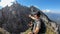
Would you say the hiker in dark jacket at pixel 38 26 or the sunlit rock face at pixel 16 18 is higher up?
the sunlit rock face at pixel 16 18

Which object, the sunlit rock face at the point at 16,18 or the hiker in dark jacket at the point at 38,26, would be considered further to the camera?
the sunlit rock face at the point at 16,18

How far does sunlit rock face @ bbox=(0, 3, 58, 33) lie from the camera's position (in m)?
9.00

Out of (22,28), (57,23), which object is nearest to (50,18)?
(57,23)

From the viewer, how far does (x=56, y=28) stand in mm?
9031

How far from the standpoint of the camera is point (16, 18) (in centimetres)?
952

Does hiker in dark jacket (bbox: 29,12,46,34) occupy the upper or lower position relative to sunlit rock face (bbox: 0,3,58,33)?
lower

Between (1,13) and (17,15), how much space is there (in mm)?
807

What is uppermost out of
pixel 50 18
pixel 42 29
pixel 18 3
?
pixel 18 3

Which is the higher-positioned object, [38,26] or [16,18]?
[16,18]

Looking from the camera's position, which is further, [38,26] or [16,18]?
[16,18]

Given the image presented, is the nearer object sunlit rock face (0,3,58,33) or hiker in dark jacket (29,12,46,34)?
hiker in dark jacket (29,12,46,34)

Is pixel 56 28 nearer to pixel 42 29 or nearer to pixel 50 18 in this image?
pixel 50 18

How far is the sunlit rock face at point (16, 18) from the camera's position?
9.00 m

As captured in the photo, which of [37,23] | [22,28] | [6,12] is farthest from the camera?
[6,12]
